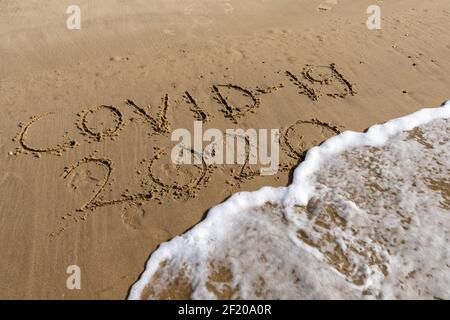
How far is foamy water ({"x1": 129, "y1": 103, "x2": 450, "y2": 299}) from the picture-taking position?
295cm

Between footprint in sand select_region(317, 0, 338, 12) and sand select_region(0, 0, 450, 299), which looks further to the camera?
footprint in sand select_region(317, 0, 338, 12)

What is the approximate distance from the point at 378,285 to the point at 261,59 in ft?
11.0

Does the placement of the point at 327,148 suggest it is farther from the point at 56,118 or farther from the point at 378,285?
the point at 56,118

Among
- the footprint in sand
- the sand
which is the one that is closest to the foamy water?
the sand

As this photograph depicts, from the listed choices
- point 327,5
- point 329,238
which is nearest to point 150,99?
point 329,238

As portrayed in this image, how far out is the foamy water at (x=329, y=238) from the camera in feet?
9.68

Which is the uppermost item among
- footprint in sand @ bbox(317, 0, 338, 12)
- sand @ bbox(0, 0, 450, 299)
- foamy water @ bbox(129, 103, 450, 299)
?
footprint in sand @ bbox(317, 0, 338, 12)

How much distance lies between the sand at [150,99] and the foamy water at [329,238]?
20cm

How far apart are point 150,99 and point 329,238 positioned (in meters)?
2.65

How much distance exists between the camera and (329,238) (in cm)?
324

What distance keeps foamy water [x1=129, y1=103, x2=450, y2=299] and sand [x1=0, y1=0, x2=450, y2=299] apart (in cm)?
20

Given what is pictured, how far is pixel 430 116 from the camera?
441cm

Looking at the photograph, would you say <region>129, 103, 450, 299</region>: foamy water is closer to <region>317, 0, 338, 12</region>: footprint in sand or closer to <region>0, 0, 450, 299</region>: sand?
<region>0, 0, 450, 299</region>: sand

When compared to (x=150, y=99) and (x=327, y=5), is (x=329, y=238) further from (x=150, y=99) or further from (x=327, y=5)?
(x=327, y=5)
